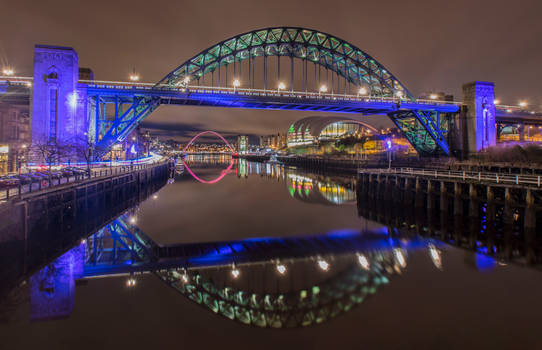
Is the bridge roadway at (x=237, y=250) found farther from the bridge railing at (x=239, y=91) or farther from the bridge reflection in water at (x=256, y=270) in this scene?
the bridge railing at (x=239, y=91)

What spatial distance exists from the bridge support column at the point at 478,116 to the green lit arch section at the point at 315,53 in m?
7.55

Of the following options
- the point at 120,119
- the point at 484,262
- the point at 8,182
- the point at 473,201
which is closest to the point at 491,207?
the point at 473,201

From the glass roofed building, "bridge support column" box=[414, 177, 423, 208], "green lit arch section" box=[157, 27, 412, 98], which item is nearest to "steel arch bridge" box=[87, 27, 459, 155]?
"green lit arch section" box=[157, 27, 412, 98]

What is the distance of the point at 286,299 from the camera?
30.8 feet

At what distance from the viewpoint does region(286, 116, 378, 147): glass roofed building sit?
118312 mm

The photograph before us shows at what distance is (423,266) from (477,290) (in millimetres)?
2247

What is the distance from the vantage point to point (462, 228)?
16422mm

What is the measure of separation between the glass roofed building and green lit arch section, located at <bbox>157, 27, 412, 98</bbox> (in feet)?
225

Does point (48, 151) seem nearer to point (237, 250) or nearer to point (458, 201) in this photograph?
point (237, 250)

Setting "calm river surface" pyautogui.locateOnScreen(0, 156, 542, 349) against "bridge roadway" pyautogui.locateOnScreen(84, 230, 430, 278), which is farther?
"bridge roadway" pyautogui.locateOnScreen(84, 230, 430, 278)

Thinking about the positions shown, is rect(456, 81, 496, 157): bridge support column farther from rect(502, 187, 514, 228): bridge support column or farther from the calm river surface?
the calm river surface

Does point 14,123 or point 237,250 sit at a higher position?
point 14,123

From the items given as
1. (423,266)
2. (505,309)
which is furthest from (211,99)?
(505,309)

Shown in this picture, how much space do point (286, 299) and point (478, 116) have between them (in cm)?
4035
